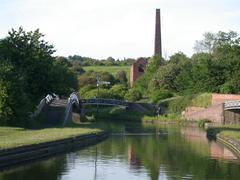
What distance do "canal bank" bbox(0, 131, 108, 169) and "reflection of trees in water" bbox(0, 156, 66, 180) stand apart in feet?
3.52

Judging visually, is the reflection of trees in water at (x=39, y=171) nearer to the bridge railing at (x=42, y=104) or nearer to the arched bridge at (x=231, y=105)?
the bridge railing at (x=42, y=104)

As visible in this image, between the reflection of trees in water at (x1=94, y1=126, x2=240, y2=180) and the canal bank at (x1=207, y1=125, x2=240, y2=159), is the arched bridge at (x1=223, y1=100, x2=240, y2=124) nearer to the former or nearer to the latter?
the canal bank at (x1=207, y1=125, x2=240, y2=159)

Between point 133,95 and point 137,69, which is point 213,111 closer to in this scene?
point 133,95

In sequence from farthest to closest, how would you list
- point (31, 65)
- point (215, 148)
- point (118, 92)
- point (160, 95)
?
1. point (118, 92)
2. point (160, 95)
3. point (31, 65)
4. point (215, 148)

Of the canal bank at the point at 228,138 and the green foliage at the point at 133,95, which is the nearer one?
the canal bank at the point at 228,138

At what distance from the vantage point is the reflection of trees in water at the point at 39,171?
35094mm

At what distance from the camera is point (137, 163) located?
146 ft

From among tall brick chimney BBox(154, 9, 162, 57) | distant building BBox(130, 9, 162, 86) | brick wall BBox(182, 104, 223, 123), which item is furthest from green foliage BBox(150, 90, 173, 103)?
distant building BBox(130, 9, 162, 86)

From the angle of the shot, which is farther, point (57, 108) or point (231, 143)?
point (57, 108)

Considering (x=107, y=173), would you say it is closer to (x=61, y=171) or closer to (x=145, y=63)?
(x=61, y=171)

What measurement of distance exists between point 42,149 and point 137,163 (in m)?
6.55

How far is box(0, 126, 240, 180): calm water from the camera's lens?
1463 inches

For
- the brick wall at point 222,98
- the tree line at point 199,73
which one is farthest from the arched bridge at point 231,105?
the tree line at point 199,73

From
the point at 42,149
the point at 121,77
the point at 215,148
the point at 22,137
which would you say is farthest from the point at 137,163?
the point at 121,77
